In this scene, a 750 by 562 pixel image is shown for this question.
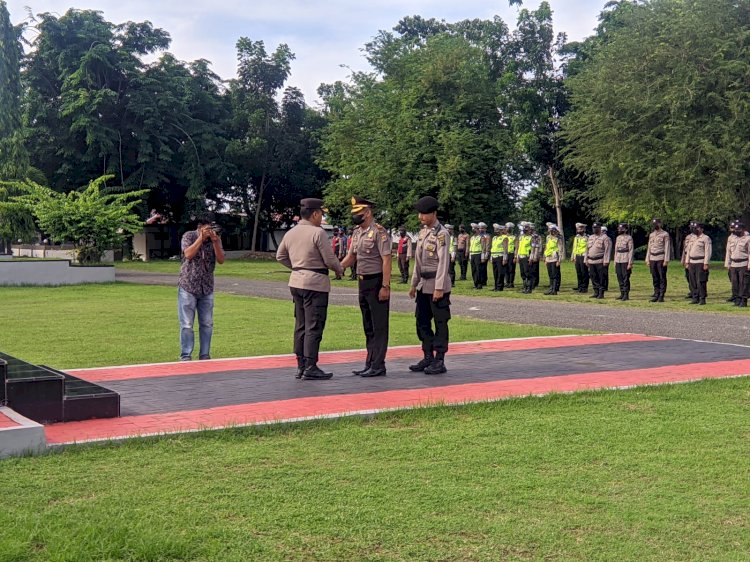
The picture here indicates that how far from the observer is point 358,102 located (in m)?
43.6

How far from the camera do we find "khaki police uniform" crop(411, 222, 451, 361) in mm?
9398

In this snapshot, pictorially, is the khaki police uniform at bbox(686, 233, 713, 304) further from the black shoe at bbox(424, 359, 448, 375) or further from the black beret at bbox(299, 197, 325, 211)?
the black beret at bbox(299, 197, 325, 211)

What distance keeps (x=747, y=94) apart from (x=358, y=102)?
19.1m

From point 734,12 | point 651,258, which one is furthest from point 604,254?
point 734,12

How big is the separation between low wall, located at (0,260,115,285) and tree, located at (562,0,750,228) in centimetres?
1934

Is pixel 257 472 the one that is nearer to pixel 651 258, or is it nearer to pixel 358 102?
pixel 651 258

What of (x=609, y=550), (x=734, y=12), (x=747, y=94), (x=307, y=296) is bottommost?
(x=609, y=550)

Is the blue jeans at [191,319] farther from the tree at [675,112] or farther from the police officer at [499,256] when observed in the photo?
the tree at [675,112]

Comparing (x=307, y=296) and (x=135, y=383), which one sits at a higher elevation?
(x=307, y=296)

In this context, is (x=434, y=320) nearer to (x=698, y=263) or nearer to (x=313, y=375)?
(x=313, y=375)

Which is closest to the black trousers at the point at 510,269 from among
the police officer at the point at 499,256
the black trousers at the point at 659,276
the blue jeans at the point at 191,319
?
the police officer at the point at 499,256

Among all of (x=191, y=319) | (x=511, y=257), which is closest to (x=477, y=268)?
(x=511, y=257)

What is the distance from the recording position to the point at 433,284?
9.51 meters

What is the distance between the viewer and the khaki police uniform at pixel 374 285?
940 centimetres
